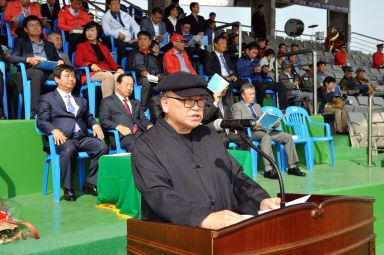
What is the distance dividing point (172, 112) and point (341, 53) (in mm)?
12162

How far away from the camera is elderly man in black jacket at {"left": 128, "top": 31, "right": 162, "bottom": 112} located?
17.4 ft

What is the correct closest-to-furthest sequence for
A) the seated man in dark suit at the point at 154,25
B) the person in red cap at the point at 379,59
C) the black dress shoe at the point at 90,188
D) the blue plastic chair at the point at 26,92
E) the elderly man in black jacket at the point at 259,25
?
the black dress shoe at the point at 90,188 → the blue plastic chair at the point at 26,92 → the seated man in dark suit at the point at 154,25 → the elderly man in black jacket at the point at 259,25 → the person in red cap at the point at 379,59

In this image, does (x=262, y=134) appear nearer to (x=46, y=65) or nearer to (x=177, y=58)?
(x=177, y=58)

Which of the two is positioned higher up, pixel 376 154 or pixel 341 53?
pixel 341 53

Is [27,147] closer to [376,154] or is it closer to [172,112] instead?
[172,112]

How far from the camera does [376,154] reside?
7008 mm

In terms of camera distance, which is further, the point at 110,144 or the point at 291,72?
the point at 291,72

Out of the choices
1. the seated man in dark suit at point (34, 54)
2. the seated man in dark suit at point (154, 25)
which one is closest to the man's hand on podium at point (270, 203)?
the seated man in dark suit at point (34, 54)

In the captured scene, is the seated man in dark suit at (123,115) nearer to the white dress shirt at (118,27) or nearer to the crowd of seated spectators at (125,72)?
the crowd of seated spectators at (125,72)

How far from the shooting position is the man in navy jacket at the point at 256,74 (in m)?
6.75

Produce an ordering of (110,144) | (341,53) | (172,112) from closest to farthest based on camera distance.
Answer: (172,112), (110,144), (341,53)

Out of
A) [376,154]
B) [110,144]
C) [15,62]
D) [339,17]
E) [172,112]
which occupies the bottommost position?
[376,154]

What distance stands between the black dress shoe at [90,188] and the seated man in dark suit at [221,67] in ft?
8.92

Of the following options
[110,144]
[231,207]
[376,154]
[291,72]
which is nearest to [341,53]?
[291,72]
